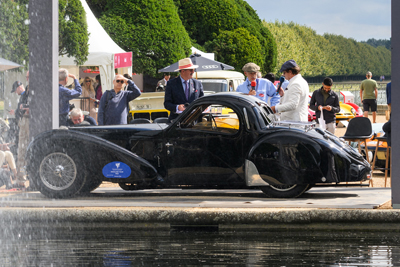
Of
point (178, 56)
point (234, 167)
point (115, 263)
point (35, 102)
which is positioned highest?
point (178, 56)

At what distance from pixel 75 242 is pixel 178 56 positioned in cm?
2878

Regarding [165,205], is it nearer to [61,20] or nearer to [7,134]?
[7,134]

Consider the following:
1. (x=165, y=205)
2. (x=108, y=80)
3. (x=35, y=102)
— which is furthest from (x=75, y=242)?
(x=108, y=80)

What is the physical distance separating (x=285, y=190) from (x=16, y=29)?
45.1 ft

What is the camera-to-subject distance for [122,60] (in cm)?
2166

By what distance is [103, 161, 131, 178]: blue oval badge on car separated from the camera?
827 centimetres

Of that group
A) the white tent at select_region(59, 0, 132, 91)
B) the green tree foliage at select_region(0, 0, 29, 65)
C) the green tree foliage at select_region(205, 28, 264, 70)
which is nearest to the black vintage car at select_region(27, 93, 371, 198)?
the green tree foliage at select_region(0, 0, 29, 65)

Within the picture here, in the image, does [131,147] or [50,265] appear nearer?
[50,265]

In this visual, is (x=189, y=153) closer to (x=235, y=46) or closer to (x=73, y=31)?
(x=73, y=31)

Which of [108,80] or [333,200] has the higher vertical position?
[108,80]

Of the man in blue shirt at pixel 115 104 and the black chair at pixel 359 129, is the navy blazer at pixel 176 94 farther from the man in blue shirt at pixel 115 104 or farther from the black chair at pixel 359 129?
the black chair at pixel 359 129

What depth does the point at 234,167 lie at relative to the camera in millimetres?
8148

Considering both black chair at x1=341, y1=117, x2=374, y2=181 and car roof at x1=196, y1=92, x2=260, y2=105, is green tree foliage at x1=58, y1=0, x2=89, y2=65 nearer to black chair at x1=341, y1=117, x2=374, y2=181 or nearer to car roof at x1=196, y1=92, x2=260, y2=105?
black chair at x1=341, y1=117, x2=374, y2=181

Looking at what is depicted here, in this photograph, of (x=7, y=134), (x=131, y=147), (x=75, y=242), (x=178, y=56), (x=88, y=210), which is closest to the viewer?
(x=75, y=242)
